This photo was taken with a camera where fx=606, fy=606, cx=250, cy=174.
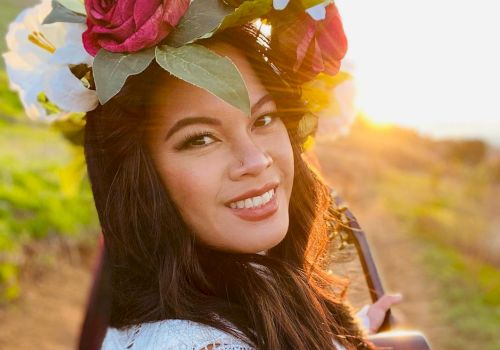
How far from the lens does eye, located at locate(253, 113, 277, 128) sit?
1.71m

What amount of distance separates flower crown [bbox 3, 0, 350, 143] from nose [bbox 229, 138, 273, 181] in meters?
0.23

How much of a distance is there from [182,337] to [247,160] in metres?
0.47

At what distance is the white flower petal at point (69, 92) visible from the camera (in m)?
1.64

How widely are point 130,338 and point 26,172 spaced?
16.1 feet

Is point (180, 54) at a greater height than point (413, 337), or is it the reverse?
point (180, 54)

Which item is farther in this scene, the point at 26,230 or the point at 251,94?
the point at 26,230

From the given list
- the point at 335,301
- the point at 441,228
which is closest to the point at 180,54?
the point at 335,301

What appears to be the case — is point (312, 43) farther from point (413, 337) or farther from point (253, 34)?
point (413, 337)

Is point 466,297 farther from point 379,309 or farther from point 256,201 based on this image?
point 256,201

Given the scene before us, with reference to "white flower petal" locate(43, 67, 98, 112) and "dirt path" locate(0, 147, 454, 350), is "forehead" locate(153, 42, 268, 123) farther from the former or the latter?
"dirt path" locate(0, 147, 454, 350)

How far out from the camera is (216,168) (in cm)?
158

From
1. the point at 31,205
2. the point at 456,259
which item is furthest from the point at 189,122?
the point at 456,259

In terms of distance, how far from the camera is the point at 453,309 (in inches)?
260

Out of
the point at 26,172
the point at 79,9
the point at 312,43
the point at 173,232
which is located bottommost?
the point at 173,232
